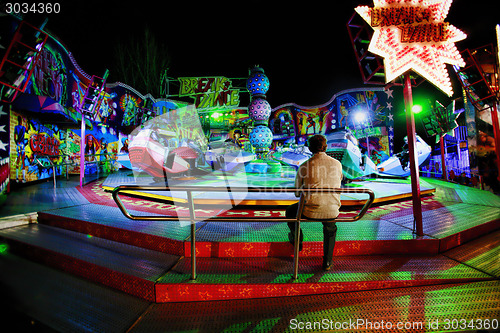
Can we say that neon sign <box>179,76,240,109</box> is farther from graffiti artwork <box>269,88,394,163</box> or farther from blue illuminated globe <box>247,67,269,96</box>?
blue illuminated globe <box>247,67,269,96</box>

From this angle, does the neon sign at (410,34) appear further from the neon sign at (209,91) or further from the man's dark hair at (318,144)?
the neon sign at (209,91)

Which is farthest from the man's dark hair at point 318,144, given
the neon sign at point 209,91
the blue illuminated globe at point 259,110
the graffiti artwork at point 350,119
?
the neon sign at point 209,91

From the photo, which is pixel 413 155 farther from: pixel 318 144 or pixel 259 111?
pixel 259 111

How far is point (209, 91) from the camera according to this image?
1531 cm

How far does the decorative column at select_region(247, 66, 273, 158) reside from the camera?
242 inches

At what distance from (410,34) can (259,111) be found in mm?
3714

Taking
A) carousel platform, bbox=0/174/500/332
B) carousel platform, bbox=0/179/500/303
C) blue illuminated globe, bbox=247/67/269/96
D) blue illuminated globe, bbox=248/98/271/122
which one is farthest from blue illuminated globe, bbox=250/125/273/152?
carousel platform, bbox=0/174/500/332

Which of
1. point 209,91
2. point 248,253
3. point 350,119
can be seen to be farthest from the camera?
point 350,119

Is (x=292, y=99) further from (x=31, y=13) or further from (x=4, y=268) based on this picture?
(x=4, y=268)

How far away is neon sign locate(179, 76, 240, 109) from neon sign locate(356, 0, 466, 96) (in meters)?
12.7

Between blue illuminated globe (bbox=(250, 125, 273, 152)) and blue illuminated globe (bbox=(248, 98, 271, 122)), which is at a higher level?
blue illuminated globe (bbox=(248, 98, 271, 122))

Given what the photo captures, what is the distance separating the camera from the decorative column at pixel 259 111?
6141 mm

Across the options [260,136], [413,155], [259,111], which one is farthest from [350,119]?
[413,155]

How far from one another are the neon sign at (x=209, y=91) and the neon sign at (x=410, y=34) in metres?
12.7
